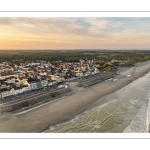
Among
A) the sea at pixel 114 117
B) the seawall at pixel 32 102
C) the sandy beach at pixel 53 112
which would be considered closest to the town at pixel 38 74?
the seawall at pixel 32 102

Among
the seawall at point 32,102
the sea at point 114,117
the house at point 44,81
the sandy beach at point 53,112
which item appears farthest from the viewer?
the house at point 44,81

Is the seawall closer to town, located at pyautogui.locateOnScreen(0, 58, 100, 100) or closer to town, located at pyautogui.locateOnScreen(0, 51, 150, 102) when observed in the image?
town, located at pyautogui.locateOnScreen(0, 51, 150, 102)

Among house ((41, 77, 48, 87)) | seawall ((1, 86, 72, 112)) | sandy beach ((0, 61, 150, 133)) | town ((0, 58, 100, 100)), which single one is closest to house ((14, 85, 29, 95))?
town ((0, 58, 100, 100))

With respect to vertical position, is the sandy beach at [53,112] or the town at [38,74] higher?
the town at [38,74]

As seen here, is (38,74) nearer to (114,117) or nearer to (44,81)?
(44,81)

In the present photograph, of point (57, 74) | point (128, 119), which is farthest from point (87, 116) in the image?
point (57, 74)

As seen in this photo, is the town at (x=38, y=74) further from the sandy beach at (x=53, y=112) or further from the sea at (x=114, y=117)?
the sea at (x=114, y=117)
